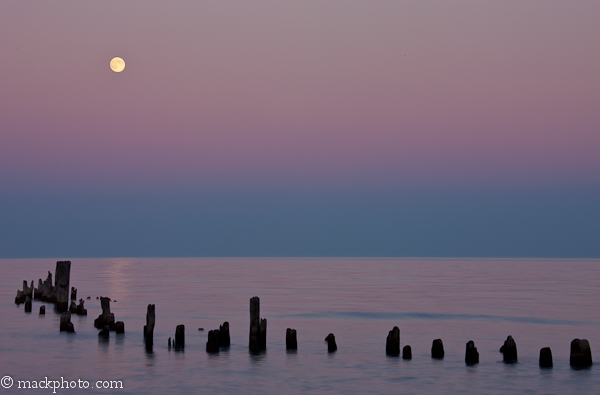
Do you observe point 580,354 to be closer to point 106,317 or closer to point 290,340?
point 290,340

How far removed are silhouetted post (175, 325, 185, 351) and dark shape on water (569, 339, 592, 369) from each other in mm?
14386

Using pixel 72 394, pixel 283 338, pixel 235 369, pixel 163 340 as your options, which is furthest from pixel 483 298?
pixel 72 394

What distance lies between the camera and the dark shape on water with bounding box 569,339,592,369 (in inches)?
971

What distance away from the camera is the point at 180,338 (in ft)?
91.0

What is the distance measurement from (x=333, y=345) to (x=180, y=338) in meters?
6.26

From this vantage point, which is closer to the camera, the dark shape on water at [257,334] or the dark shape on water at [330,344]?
the dark shape on water at [257,334]

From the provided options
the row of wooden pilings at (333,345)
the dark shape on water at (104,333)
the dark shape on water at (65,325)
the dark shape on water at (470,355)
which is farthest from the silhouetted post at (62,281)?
the dark shape on water at (470,355)

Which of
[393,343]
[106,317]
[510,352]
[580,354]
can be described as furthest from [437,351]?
[106,317]

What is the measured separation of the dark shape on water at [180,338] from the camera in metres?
27.7

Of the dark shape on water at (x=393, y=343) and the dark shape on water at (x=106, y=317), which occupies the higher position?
the dark shape on water at (x=106, y=317)

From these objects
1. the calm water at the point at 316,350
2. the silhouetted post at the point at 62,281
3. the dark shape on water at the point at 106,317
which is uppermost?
the silhouetted post at the point at 62,281

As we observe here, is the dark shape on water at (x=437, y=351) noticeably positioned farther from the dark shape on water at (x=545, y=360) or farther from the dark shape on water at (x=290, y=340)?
the dark shape on water at (x=290, y=340)

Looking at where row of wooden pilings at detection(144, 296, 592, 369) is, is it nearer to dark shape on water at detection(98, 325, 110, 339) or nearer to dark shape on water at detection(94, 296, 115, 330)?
dark shape on water at detection(98, 325, 110, 339)

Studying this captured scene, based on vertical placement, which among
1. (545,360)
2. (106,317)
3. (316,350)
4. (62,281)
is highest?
(62,281)
